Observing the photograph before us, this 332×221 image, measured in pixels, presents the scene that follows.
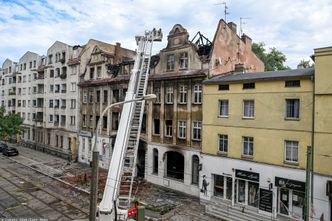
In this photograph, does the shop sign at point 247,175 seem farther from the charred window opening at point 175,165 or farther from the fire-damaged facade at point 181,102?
the charred window opening at point 175,165

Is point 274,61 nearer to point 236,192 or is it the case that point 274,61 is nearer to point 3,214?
point 236,192

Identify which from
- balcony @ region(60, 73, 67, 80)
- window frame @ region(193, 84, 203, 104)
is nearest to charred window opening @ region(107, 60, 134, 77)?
window frame @ region(193, 84, 203, 104)

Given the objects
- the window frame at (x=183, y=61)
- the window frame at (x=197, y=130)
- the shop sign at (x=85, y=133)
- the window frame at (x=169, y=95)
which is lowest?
the shop sign at (x=85, y=133)

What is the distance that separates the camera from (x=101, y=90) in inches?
1518

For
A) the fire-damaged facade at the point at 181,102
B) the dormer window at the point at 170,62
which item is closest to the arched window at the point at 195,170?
the fire-damaged facade at the point at 181,102

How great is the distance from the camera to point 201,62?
1045 inches

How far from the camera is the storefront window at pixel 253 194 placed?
2176 centimetres

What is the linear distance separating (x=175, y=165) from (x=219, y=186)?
19.7ft

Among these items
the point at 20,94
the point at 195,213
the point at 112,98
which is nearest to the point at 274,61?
the point at 112,98

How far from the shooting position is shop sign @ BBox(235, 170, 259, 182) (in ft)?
70.9

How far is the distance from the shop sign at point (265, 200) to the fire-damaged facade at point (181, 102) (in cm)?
584

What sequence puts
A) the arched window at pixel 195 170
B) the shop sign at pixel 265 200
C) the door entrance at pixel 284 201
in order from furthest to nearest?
the arched window at pixel 195 170
the shop sign at pixel 265 200
the door entrance at pixel 284 201

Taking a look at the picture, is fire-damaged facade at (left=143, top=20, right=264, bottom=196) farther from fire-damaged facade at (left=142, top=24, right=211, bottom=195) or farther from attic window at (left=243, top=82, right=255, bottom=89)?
attic window at (left=243, top=82, right=255, bottom=89)

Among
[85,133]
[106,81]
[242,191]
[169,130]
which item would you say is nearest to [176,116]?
[169,130]
